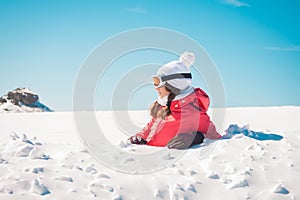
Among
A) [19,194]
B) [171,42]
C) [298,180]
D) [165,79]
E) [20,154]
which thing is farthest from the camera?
[171,42]

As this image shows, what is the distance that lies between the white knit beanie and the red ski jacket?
0.50 ft

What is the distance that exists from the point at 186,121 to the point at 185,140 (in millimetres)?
324

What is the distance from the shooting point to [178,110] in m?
3.52

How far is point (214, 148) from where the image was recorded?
287 cm

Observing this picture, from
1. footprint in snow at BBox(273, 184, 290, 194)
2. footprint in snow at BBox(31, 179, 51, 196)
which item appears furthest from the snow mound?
footprint in snow at BBox(273, 184, 290, 194)

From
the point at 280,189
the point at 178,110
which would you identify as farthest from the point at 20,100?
the point at 280,189

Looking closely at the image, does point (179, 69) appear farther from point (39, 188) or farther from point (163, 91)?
point (39, 188)

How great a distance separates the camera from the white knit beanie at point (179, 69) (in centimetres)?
367

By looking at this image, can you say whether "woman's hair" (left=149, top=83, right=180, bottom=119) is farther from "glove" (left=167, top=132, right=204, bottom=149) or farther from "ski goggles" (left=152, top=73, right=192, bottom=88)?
"glove" (left=167, top=132, right=204, bottom=149)

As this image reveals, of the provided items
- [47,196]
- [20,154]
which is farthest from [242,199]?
[20,154]

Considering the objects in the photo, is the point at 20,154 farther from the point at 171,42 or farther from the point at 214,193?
the point at 171,42

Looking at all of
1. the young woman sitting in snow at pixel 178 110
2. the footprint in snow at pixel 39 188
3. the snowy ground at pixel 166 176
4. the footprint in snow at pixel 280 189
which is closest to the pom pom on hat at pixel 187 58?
the young woman sitting in snow at pixel 178 110

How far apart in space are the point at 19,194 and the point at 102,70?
8.70ft

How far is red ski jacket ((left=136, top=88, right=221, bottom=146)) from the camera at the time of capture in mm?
3418
